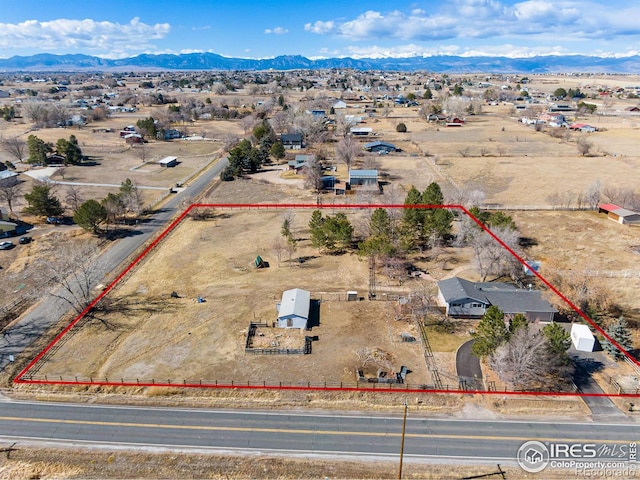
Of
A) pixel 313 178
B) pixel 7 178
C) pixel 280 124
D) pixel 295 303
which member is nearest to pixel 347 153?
pixel 313 178

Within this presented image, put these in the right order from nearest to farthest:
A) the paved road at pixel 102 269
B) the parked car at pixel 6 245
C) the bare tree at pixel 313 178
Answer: the paved road at pixel 102 269, the parked car at pixel 6 245, the bare tree at pixel 313 178

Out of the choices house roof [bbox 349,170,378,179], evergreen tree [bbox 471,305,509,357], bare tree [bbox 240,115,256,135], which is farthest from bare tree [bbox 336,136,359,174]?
evergreen tree [bbox 471,305,509,357]

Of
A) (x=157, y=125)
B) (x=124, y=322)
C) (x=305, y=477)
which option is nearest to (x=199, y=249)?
(x=124, y=322)

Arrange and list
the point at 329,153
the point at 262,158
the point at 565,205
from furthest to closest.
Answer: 1. the point at 329,153
2. the point at 262,158
3. the point at 565,205

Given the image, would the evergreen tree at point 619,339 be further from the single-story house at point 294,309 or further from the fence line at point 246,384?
the single-story house at point 294,309

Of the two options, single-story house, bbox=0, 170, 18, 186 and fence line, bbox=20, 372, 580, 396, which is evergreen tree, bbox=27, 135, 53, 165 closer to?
single-story house, bbox=0, 170, 18, 186

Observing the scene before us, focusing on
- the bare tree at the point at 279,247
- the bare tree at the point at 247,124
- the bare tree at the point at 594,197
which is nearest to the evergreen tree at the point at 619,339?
the bare tree at the point at 279,247

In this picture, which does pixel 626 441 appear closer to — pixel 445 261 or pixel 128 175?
pixel 445 261
